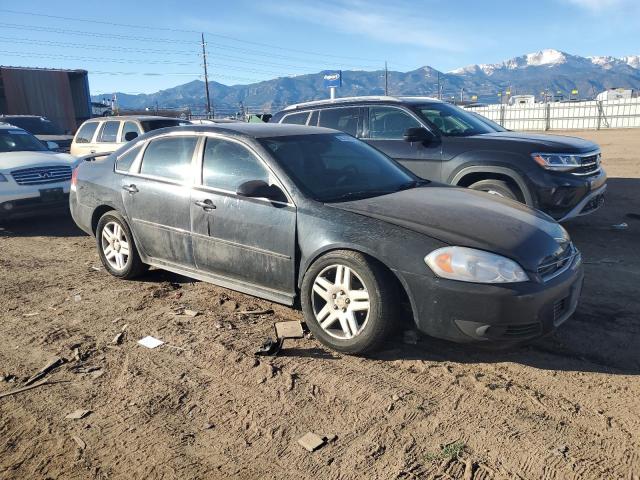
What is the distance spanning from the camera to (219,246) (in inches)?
171

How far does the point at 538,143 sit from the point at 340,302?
4.09 m

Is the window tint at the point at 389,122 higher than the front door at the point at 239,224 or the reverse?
higher

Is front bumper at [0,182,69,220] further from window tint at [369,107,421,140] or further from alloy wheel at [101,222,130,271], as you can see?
window tint at [369,107,421,140]

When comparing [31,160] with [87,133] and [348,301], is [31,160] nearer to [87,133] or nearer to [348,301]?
[87,133]

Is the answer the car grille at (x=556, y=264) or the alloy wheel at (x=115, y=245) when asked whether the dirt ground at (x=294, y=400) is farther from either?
the alloy wheel at (x=115, y=245)

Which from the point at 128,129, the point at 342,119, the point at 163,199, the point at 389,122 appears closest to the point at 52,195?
the point at 128,129

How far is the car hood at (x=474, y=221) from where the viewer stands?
338 cm

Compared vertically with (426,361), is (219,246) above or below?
above

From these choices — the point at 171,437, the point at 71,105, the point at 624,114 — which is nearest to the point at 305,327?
the point at 171,437

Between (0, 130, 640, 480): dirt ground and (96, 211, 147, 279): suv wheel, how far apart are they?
0.61 m

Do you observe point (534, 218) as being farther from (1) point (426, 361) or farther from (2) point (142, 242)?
(2) point (142, 242)

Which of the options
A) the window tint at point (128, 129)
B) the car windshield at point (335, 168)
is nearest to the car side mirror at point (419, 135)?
the car windshield at point (335, 168)

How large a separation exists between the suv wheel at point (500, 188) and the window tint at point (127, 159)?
13.0 ft

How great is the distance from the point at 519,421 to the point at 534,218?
1.67m
